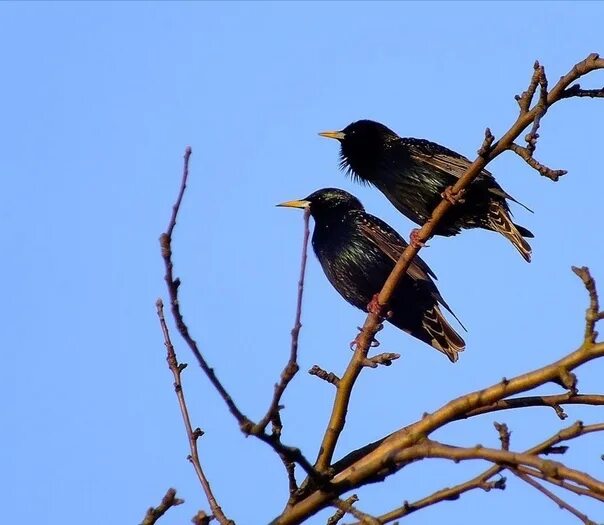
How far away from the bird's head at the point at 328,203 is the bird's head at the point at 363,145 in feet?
0.81

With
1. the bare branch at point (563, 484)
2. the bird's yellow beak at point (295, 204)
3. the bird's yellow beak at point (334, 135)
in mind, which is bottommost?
the bare branch at point (563, 484)

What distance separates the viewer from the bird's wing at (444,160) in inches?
262

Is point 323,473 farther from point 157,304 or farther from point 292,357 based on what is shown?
point 157,304

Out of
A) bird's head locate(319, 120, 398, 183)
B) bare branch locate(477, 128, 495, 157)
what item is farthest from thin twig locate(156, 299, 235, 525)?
bird's head locate(319, 120, 398, 183)

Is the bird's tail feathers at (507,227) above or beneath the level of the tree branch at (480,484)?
above

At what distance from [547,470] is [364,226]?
5.09 meters

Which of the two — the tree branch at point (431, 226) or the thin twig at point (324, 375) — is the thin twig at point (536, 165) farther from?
the thin twig at point (324, 375)

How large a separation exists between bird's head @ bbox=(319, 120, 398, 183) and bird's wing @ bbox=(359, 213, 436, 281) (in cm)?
31

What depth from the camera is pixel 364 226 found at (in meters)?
7.30

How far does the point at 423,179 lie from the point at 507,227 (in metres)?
0.68

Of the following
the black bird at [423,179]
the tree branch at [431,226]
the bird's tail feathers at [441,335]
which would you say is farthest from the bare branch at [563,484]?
the bird's tail feathers at [441,335]

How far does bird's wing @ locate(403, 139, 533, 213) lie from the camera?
6652mm

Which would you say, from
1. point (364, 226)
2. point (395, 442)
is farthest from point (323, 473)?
point (364, 226)

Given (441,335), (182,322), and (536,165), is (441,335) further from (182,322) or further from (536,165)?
(182,322)
